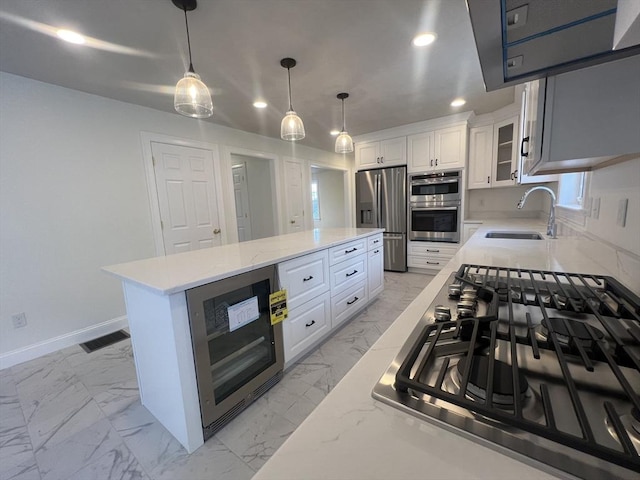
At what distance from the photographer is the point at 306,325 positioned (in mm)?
2006

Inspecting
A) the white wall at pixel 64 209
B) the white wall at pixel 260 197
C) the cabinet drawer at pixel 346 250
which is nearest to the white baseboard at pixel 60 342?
the white wall at pixel 64 209

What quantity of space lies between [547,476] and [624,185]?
1.26 metres

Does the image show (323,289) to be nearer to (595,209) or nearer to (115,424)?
(115,424)

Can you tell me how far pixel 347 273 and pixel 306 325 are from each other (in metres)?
0.71

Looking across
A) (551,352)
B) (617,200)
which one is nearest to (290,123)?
(617,200)

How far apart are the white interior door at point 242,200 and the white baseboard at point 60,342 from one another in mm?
2766

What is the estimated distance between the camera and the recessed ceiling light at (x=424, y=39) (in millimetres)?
1924

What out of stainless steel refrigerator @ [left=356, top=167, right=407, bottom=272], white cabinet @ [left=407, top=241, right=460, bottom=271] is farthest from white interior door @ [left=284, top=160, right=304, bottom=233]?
white cabinet @ [left=407, top=241, right=460, bottom=271]

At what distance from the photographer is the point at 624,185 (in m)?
1.03

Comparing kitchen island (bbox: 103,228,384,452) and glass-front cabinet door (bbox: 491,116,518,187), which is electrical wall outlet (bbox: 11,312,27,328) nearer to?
kitchen island (bbox: 103,228,384,452)

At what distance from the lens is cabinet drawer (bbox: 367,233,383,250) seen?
291 cm

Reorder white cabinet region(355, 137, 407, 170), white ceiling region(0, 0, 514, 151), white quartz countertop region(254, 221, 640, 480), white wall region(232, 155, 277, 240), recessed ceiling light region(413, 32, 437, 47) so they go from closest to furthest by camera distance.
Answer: white quartz countertop region(254, 221, 640, 480) < white ceiling region(0, 0, 514, 151) < recessed ceiling light region(413, 32, 437, 47) < white cabinet region(355, 137, 407, 170) < white wall region(232, 155, 277, 240)

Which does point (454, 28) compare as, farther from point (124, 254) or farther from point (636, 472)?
point (124, 254)

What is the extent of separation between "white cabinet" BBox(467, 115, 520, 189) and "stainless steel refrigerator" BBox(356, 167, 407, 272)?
990mm
